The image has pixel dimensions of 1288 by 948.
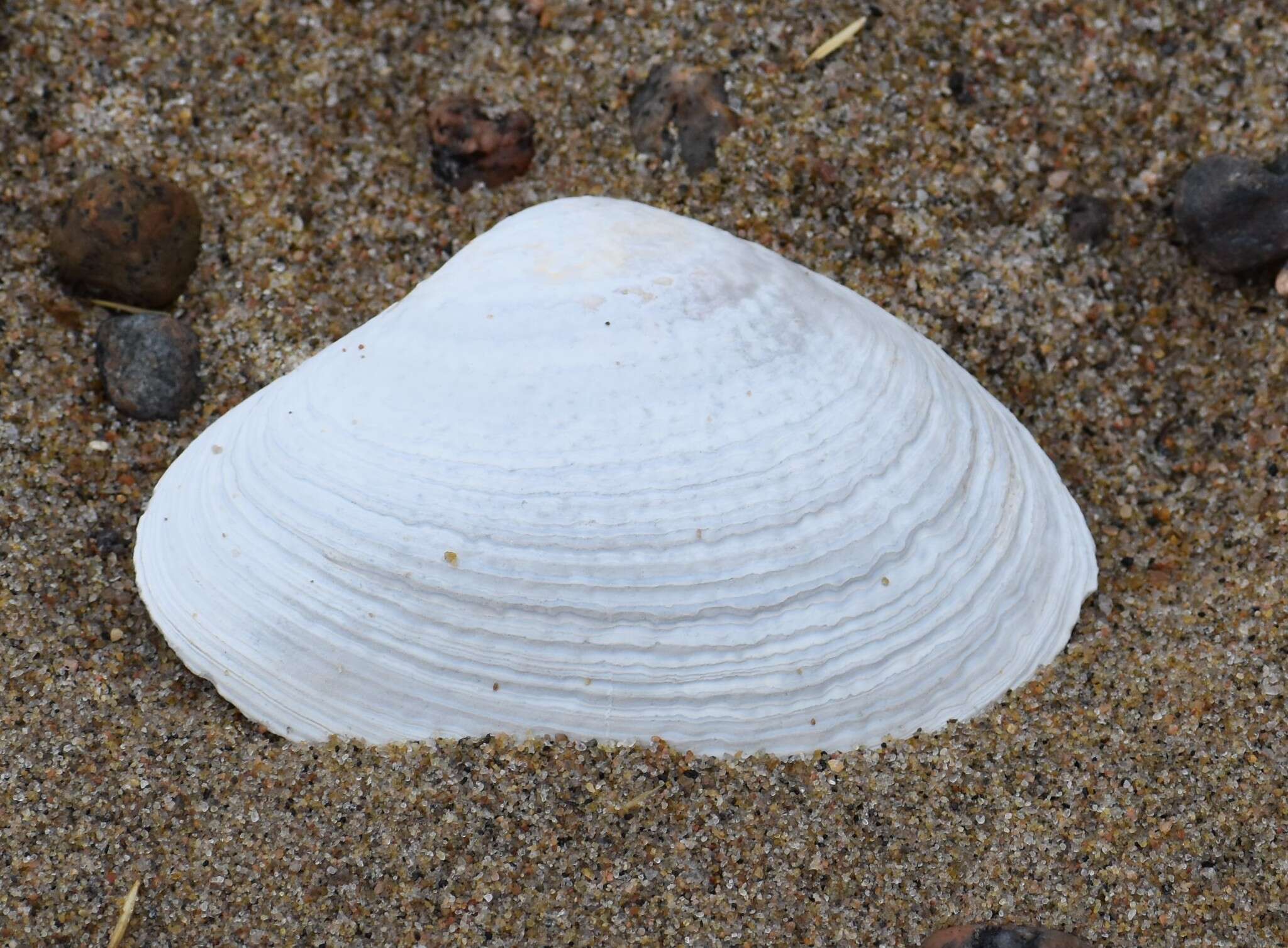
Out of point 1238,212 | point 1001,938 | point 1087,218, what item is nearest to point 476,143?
point 1087,218

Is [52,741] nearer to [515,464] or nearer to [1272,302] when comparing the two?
[515,464]

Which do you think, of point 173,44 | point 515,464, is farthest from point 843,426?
point 173,44

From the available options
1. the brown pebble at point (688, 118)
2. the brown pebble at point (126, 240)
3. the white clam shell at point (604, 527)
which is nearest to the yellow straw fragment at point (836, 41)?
the brown pebble at point (688, 118)

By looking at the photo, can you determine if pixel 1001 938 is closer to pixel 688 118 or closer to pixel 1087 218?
pixel 1087 218

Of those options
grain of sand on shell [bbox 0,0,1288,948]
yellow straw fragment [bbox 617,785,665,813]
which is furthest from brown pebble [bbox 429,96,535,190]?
yellow straw fragment [bbox 617,785,665,813]

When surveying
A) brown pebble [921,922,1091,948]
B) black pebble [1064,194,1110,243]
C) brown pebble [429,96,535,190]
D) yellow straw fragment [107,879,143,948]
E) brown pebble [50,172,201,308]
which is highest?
black pebble [1064,194,1110,243]

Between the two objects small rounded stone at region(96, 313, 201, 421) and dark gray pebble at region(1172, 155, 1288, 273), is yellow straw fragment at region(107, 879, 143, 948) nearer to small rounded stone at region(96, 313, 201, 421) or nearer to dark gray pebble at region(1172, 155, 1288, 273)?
small rounded stone at region(96, 313, 201, 421)

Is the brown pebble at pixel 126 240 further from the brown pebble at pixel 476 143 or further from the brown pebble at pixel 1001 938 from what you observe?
the brown pebble at pixel 1001 938
